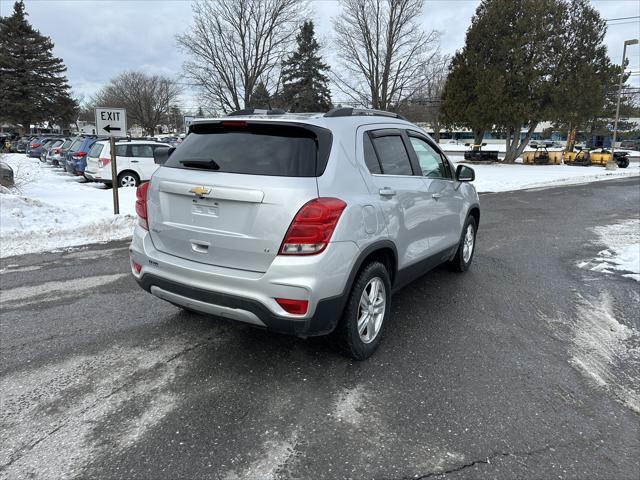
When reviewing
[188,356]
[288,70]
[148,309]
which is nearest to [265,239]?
[188,356]

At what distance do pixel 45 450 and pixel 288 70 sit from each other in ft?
154

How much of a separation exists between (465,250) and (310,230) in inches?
140

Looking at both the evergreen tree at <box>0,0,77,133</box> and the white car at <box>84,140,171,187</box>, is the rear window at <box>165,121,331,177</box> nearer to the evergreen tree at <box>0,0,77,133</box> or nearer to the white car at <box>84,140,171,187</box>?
the white car at <box>84,140,171,187</box>

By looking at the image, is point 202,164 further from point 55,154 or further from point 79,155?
point 55,154

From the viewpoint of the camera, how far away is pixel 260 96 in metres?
39.5

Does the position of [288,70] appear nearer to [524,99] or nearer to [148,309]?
[524,99]

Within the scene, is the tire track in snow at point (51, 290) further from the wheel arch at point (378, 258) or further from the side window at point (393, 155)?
the side window at point (393, 155)

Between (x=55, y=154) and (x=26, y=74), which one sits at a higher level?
(x=26, y=74)

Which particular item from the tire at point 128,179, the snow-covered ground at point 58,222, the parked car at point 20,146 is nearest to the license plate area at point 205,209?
the snow-covered ground at point 58,222

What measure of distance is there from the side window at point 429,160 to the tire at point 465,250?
96cm

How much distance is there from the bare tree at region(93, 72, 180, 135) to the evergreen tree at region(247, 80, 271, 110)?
35328 millimetres

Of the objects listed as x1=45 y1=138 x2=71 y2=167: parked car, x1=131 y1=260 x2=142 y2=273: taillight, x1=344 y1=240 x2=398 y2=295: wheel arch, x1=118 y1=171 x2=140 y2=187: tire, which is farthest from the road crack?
x1=45 y1=138 x2=71 y2=167: parked car

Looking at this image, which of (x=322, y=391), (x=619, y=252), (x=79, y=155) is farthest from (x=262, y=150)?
(x=79, y=155)

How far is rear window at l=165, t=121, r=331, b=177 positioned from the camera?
3.08m
